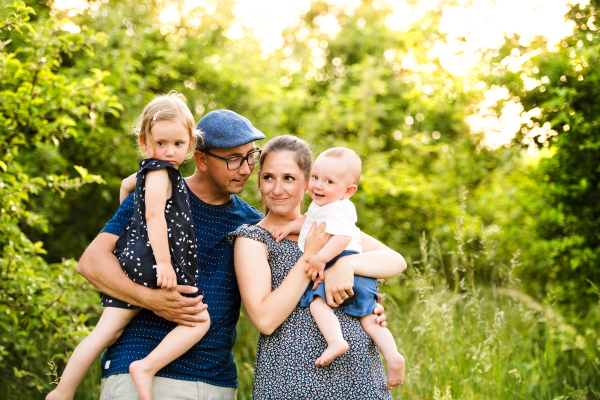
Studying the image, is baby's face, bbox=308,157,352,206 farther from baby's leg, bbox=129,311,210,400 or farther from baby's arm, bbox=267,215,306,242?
baby's leg, bbox=129,311,210,400

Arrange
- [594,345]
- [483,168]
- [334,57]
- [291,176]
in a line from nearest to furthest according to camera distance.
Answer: [291,176], [594,345], [483,168], [334,57]

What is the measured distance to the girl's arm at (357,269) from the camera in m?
1.97

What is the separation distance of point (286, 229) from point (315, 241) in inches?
7.4

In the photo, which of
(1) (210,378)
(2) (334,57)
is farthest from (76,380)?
(2) (334,57)

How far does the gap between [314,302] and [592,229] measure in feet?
9.41

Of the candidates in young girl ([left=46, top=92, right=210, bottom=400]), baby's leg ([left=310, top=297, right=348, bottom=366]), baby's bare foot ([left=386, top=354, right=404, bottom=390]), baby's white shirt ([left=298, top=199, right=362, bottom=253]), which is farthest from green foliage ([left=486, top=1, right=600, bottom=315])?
young girl ([left=46, top=92, right=210, bottom=400])

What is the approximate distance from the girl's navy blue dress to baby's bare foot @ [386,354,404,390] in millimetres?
844

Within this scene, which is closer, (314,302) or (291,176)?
(314,302)

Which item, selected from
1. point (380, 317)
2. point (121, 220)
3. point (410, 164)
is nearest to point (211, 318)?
point (121, 220)

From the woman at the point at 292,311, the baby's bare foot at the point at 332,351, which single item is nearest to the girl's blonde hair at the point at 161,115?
the woman at the point at 292,311

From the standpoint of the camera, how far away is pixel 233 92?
603 centimetres

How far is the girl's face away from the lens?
6.86 ft

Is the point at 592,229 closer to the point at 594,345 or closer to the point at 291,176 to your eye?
the point at 594,345

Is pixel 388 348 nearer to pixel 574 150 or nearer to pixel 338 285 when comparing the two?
pixel 338 285
